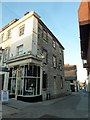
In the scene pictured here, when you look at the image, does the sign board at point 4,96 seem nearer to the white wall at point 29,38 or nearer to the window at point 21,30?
the white wall at point 29,38

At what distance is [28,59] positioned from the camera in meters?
16.3

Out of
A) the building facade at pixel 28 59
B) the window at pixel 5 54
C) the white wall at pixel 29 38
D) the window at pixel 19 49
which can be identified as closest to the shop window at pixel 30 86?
the building facade at pixel 28 59

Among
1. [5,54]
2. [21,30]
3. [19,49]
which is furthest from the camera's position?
[5,54]

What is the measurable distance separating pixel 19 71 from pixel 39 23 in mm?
6538

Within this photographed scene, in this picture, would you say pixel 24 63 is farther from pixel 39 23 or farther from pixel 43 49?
pixel 39 23

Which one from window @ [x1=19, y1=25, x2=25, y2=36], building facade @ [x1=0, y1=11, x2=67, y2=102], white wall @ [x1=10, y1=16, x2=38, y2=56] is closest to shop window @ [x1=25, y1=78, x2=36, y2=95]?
building facade @ [x1=0, y1=11, x2=67, y2=102]

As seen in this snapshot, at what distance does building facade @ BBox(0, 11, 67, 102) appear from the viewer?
1670cm

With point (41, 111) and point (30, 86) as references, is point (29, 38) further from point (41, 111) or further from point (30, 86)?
point (41, 111)

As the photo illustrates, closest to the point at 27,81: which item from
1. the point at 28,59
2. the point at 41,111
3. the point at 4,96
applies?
the point at 28,59

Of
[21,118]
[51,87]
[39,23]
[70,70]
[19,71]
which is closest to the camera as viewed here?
[21,118]

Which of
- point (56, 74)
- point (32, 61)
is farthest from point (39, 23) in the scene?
point (56, 74)

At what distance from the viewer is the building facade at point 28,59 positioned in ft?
54.8

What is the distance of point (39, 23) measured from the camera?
19.8 m

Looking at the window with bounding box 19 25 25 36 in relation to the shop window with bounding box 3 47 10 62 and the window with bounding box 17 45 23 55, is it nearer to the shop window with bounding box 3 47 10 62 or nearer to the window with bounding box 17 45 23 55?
the window with bounding box 17 45 23 55
